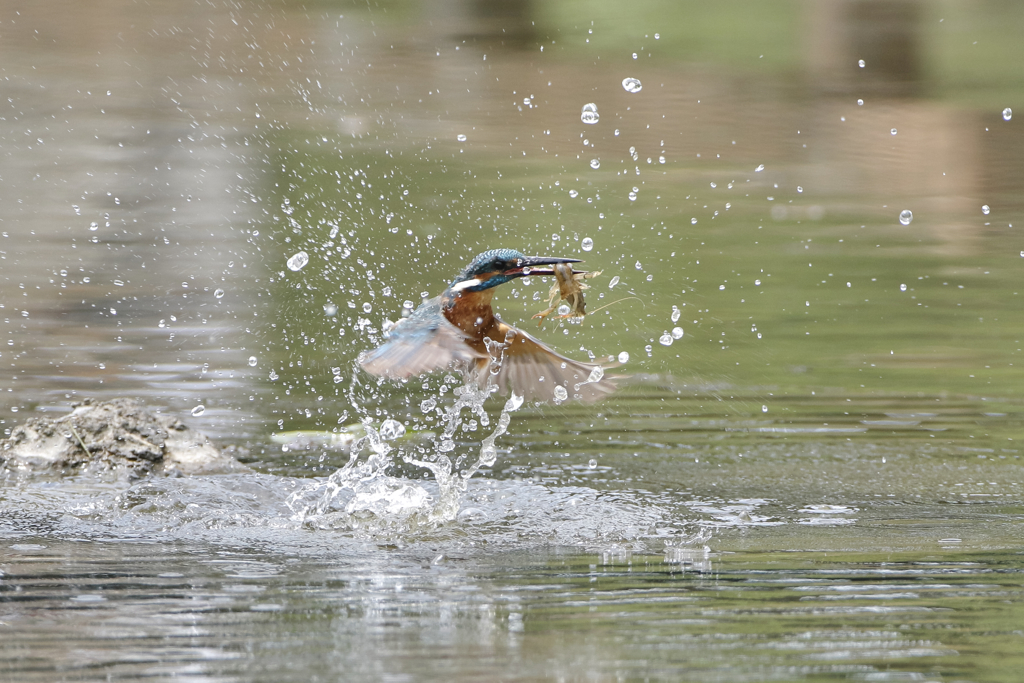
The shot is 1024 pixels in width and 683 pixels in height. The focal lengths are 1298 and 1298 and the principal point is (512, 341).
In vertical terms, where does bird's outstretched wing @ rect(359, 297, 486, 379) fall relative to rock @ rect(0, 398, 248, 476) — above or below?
above

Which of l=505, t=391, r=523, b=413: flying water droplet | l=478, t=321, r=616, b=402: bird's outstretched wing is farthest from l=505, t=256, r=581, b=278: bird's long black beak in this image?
l=505, t=391, r=523, b=413: flying water droplet

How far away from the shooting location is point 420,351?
379 cm

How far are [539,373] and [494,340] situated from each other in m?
0.19

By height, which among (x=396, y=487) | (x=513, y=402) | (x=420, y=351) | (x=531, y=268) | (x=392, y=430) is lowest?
(x=396, y=487)

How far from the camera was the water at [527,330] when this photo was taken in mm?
2812

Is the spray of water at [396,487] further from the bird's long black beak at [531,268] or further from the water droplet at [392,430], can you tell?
the bird's long black beak at [531,268]

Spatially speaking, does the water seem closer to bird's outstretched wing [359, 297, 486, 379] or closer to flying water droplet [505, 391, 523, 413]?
flying water droplet [505, 391, 523, 413]

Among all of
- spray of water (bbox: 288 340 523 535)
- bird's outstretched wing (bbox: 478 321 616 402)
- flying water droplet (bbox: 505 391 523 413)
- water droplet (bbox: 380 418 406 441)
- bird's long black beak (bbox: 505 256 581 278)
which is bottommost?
spray of water (bbox: 288 340 523 535)

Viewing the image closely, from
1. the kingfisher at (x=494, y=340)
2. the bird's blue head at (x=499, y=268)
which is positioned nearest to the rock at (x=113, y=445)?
the kingfisher at (x=494, y=340)

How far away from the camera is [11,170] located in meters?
10.3

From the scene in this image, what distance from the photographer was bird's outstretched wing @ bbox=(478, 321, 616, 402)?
167 inches

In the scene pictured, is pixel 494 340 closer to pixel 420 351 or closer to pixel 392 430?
pixel 420 351

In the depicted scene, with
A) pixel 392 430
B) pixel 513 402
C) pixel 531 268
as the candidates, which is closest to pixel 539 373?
pixel 513 402

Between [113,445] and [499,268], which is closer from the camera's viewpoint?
[499,268]
